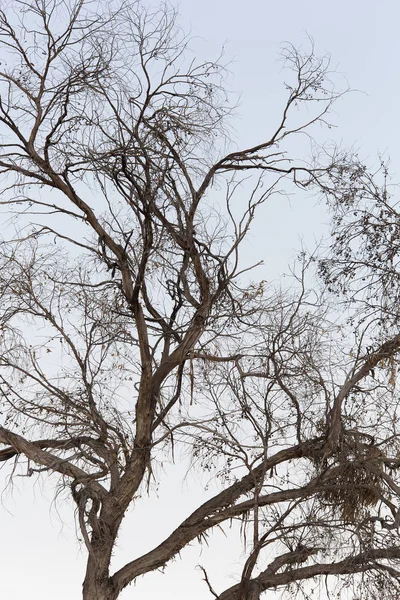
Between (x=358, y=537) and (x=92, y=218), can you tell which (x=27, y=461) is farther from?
(x=358, y=537)

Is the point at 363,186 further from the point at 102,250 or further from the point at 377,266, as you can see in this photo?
the point at 102,250

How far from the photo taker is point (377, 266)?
10.9 m

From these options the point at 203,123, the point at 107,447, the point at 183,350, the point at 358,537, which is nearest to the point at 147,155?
the point at 203,123

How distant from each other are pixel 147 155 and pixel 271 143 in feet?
4.82

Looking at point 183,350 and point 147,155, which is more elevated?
point 147,155

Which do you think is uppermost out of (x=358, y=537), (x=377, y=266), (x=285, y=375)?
(x=377, y=266)

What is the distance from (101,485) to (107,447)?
1.36 ft

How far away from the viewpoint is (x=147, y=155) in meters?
11.2

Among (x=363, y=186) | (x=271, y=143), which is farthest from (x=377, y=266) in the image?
(x=271, y=143)

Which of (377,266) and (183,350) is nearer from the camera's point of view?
(377,266)

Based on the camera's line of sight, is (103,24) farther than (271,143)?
No

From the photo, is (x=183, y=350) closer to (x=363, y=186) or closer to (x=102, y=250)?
(x=102, y=250)

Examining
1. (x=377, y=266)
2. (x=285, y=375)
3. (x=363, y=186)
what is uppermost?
(x=363, y=186)

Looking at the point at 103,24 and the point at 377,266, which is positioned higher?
the point at 103,24
